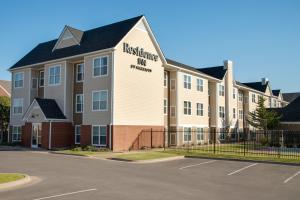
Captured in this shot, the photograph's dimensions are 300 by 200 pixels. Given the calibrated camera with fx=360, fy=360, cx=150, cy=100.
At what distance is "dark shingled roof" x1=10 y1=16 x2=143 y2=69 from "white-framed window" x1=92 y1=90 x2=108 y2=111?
4125 millimetres

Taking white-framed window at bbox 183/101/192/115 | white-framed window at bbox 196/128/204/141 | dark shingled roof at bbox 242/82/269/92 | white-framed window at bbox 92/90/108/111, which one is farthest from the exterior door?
dark shingled roof at bbox 242/82/269/92

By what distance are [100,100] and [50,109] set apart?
6007 millimetres

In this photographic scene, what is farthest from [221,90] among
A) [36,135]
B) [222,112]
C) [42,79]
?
[36,135]

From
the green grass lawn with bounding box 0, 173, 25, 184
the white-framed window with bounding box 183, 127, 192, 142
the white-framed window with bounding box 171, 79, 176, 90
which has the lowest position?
the green grass lawn with bounding box 0, 173, 25, 184

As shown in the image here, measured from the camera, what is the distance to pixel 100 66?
33625 mm

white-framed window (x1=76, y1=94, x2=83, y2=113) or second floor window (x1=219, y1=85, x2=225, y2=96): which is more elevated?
second floor window (x1=219, y1=85, x2=225, y2=96)

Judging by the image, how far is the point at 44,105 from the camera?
118 ft

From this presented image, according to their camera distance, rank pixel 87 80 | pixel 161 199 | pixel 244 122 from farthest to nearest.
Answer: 1. pixel 244 122
2. pixel 87 80
3. pixel 161 199

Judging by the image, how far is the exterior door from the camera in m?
36.2

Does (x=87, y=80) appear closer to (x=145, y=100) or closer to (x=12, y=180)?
(x=145, y=100)

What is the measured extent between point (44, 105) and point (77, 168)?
18487 millimetres

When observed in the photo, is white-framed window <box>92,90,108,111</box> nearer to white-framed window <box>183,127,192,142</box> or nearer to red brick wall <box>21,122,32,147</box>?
red brick wall <box>21,122,32,147</box>

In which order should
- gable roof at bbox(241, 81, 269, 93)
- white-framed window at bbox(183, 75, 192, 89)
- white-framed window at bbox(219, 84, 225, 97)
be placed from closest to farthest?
white-framed window at bbox(183, 75, 192, 89)
white-framed window at bbox(219, 84, 225, 97)
gable roof at bbox(241, 81, 269, 93)

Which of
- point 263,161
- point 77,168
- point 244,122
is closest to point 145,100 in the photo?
point 263,161
